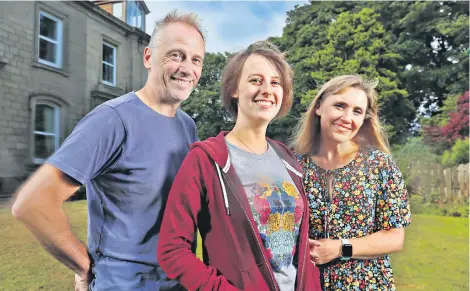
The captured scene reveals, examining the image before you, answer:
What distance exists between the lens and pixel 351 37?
5.98m

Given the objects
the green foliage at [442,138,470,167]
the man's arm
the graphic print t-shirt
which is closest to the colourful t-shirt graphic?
the graphic print t-shirt

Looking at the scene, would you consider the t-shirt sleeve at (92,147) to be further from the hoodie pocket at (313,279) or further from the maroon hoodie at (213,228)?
the hoodie pocket at (313,279)


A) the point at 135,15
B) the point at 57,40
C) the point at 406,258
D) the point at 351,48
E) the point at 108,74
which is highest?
the point at 351,48

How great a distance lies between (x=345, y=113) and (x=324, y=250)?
45cm

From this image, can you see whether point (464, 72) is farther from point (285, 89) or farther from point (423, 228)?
point (285, 89)

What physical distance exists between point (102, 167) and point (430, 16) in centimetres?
1084

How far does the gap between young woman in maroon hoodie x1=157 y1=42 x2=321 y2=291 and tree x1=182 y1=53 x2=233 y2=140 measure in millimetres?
541

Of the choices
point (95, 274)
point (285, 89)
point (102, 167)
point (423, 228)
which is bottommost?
point (423, 228)

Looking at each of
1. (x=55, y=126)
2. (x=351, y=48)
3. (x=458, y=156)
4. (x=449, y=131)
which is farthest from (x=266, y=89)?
(x=449, y=131)

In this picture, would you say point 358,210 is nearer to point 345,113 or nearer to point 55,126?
point 345,113

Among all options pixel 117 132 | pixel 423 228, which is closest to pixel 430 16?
pixel 423 228

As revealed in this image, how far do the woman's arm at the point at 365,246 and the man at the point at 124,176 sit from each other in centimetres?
44

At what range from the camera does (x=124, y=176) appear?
1043 mm

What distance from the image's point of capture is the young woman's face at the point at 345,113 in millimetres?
1320
